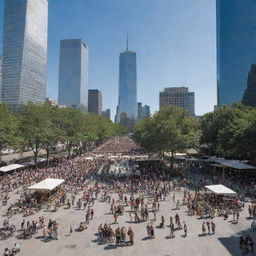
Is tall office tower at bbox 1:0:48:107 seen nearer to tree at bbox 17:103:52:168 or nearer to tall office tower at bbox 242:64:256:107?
tree at bbox 17:103:52:168

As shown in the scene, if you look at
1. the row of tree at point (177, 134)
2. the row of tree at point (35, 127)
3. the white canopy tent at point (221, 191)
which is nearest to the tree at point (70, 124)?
the row of tree at point (35, 127)

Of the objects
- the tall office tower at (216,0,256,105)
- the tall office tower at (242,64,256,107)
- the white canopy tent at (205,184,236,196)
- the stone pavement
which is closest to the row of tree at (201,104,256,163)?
the white canopy tent at (205,184,236,196)

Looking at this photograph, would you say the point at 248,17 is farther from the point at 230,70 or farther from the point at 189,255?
the point at 189,255

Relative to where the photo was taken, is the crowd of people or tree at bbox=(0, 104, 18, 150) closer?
the crowd of people

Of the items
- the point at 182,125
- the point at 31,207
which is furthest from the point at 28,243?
the point at 182,125

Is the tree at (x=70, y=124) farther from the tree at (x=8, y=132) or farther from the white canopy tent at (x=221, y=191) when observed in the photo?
the white canopy tent at (x=221, y=191)

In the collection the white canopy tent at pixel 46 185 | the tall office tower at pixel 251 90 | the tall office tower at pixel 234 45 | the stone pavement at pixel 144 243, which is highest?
the tall office tower at pixel 234 45

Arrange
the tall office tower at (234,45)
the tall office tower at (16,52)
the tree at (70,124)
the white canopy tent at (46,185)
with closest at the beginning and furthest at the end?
the white canopy tent at (46,185)
the tree at (70,124)
the tall office tower at (234,45)
the tall office tower at (16,52)

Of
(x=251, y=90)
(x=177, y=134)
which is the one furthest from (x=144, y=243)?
(x=251, y=90)

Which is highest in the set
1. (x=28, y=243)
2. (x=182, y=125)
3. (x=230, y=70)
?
(x=230, y=70)
